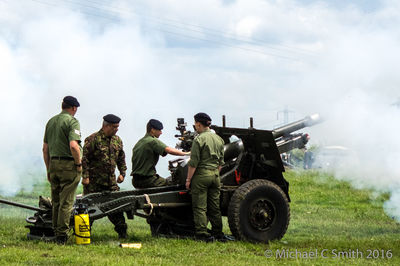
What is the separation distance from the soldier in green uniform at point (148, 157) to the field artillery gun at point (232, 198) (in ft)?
0.88

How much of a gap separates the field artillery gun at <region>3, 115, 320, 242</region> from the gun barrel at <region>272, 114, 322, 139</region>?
0.02 meters

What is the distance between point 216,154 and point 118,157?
1546 mm

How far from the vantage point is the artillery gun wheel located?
376 inches

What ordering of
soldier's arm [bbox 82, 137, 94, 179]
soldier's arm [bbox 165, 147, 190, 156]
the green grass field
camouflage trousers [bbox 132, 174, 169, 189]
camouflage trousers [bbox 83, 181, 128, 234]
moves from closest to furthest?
the green grass field
soldier's arm [bbox 82, 137, 94, 179]
camouflage trousers [bbox 83, 181, 128, 234]
soldier's arm [bbox 165, 147, 190, 156]
camouflage trousers [bbox 132, 174, 169, 189]

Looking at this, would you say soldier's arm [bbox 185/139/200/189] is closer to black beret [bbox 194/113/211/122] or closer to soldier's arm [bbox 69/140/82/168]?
black beret [bbox 194/113/211/122]

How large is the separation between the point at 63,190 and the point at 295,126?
4.52 metres

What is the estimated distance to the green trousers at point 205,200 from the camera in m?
9.38

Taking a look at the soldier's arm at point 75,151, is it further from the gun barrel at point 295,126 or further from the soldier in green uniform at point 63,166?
the gun barrel at point 295,126

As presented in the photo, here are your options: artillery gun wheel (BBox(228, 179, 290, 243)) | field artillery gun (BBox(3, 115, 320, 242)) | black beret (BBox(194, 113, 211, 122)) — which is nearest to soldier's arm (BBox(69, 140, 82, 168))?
field artillery gun (BBox(3, 115, 320, 242))

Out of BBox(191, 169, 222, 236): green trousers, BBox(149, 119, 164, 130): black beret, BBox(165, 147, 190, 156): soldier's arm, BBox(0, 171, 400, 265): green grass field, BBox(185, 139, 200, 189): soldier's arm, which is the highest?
BBox(149, 119, 164, 130): black beret

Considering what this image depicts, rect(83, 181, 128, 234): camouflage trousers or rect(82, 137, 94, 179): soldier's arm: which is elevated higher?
rect(82, 137, 94, 179): soldier's arm

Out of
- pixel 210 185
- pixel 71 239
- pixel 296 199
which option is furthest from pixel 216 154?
pixel 296 199

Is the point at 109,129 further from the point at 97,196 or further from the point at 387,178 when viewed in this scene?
the point at 387,178

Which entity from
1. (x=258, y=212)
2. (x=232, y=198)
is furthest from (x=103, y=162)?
(x=258, y=212)
